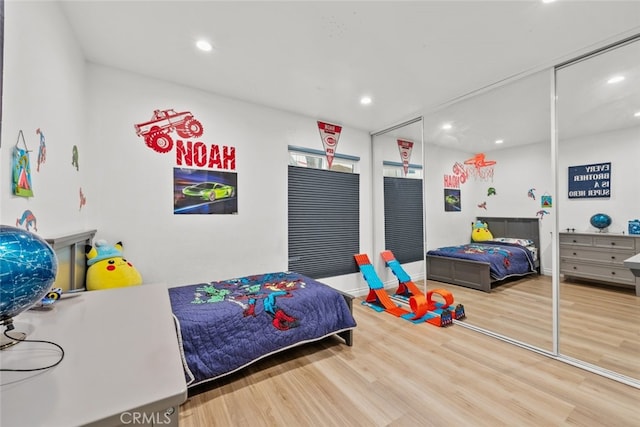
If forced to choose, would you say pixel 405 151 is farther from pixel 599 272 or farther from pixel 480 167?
pixel 599 272

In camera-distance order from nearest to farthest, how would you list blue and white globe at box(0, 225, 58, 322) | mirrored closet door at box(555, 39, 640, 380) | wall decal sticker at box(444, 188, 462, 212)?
blue and white globe at box(0, 225, 58, 322) < mirrored closet door at box(555, 39, 640, 380) < wall decal sticker at box(444, 188, 462, 212)

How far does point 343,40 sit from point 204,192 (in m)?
2.06

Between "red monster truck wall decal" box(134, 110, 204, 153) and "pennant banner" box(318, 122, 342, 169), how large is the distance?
5.55 feet

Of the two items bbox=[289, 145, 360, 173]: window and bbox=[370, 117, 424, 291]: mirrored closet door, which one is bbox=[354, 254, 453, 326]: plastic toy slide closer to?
bbox=[370, 117, 424, 291]: mirrored closet door

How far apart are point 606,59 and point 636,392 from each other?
2.59 meters

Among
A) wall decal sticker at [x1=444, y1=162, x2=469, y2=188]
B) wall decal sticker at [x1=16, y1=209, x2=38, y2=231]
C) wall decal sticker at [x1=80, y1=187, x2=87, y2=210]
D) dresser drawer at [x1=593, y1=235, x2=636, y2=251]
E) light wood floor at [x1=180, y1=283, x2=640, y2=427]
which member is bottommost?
light wood floor at [x1=180, y1=283, x2=640, y2=427]

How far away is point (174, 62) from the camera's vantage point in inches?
94.5

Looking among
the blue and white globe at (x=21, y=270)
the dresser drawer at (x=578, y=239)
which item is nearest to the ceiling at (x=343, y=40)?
the dresser drawer at (x=578, y=239)

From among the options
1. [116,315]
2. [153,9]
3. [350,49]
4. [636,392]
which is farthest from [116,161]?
[636,392]

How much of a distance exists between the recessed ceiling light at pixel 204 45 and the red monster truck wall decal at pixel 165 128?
0.82 metres

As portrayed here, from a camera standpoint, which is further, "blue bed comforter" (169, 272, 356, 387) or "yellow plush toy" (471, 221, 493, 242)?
"yellow plush toy" (471, 221, 493, 242)

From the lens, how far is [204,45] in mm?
2158

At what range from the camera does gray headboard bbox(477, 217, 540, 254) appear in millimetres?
2809

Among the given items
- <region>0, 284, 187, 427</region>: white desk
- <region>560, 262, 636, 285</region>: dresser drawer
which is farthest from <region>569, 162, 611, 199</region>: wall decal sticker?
<region>0, 284, 187, 427</region>: white desk
